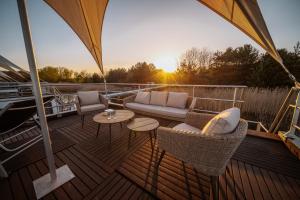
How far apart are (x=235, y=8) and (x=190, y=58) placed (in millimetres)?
10532

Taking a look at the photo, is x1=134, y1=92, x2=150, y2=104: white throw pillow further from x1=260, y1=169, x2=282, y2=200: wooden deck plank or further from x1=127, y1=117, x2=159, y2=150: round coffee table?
x1=260, y1=169, x2=282, y2=200: wooden deck plank

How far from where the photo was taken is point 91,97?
3.46 meters

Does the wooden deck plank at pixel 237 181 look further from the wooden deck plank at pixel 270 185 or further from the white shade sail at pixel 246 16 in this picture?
the white shade sail at pixel 246 16

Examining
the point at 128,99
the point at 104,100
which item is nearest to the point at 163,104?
the point at 128,99

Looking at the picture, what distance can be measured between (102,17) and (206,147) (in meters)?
3.84

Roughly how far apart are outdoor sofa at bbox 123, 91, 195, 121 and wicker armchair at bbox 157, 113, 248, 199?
4.63ft

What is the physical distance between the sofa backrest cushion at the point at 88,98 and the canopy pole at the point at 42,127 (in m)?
2.04

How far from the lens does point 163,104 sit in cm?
332

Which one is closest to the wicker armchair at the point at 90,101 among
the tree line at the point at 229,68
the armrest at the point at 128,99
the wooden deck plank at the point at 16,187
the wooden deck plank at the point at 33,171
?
the armrest at the point at 128,99

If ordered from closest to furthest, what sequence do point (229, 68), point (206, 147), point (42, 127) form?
point (206, 147), point (42, 127), point (229, 68)

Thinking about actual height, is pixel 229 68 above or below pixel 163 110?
above

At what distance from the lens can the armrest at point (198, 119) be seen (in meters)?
1.83

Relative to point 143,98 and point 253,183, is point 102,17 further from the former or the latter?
point 253,183

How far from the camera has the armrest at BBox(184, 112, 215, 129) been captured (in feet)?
6.02
